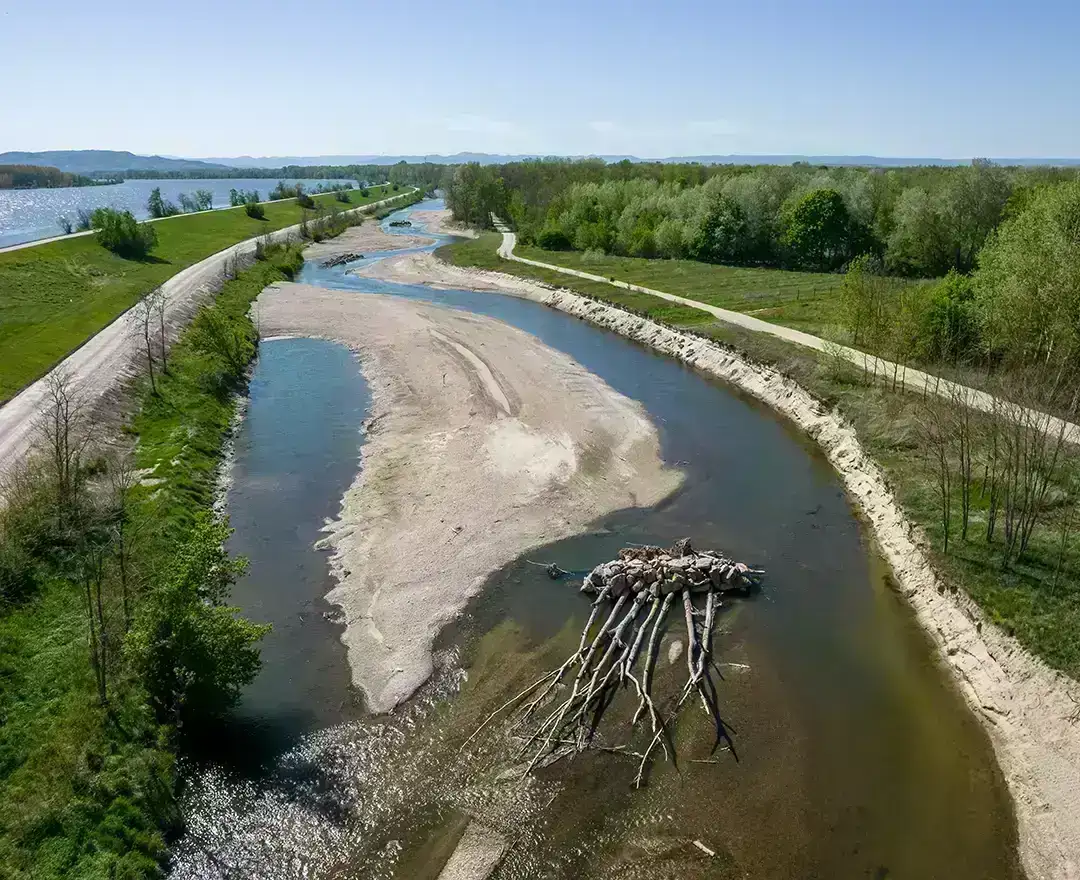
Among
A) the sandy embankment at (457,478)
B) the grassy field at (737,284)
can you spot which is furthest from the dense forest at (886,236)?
the sandy embankment at (457,478)

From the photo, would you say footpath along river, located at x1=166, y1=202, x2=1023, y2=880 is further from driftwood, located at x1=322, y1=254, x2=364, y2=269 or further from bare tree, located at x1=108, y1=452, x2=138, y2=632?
driftwood, located at x1=322, y1=254, x2=364, y2=269

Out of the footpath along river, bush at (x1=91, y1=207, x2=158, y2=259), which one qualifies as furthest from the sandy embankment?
bush at (x1=91, y1=207, x2=158, y2=259)

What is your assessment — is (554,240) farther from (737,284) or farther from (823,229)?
(823,229)

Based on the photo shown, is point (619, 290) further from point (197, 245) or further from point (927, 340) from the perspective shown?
point (197, 245)

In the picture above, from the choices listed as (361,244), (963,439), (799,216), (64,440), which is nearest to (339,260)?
(361,244)

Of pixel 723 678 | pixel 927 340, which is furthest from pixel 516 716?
pixel 927 340

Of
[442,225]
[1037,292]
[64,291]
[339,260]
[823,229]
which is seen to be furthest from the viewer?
[442,225]
